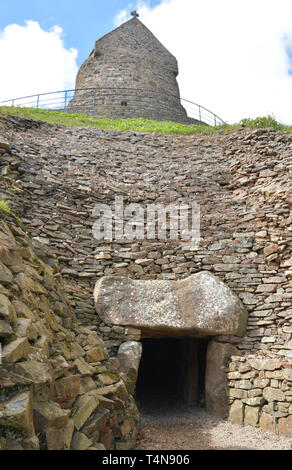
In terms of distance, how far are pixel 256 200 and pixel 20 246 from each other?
565 centimetres

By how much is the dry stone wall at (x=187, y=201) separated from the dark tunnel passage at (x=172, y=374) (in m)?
1.77

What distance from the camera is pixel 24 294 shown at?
15.3ft

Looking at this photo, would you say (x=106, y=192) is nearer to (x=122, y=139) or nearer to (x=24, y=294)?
(x=122, y=139)

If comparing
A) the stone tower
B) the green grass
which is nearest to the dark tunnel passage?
the green grass

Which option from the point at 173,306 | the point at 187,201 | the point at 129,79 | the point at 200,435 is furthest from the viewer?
the point at 129,79

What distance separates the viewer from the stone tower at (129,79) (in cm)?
1731

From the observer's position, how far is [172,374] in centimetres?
1070

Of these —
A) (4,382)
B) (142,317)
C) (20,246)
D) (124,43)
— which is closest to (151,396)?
(142,317)

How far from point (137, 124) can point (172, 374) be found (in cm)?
921

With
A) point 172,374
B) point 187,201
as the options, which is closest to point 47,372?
point 187,201

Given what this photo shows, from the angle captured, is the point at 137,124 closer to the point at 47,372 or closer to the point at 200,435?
the point at 200,435

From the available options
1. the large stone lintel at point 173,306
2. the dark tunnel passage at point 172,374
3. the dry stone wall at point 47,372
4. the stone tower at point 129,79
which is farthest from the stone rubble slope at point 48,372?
the stone tower at point 129,79

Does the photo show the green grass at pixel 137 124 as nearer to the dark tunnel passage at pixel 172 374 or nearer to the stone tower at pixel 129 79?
the stone tower at pixel 129 79

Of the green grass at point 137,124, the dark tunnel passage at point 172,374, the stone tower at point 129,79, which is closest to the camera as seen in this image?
the dark tunnel passage at point 172,374
